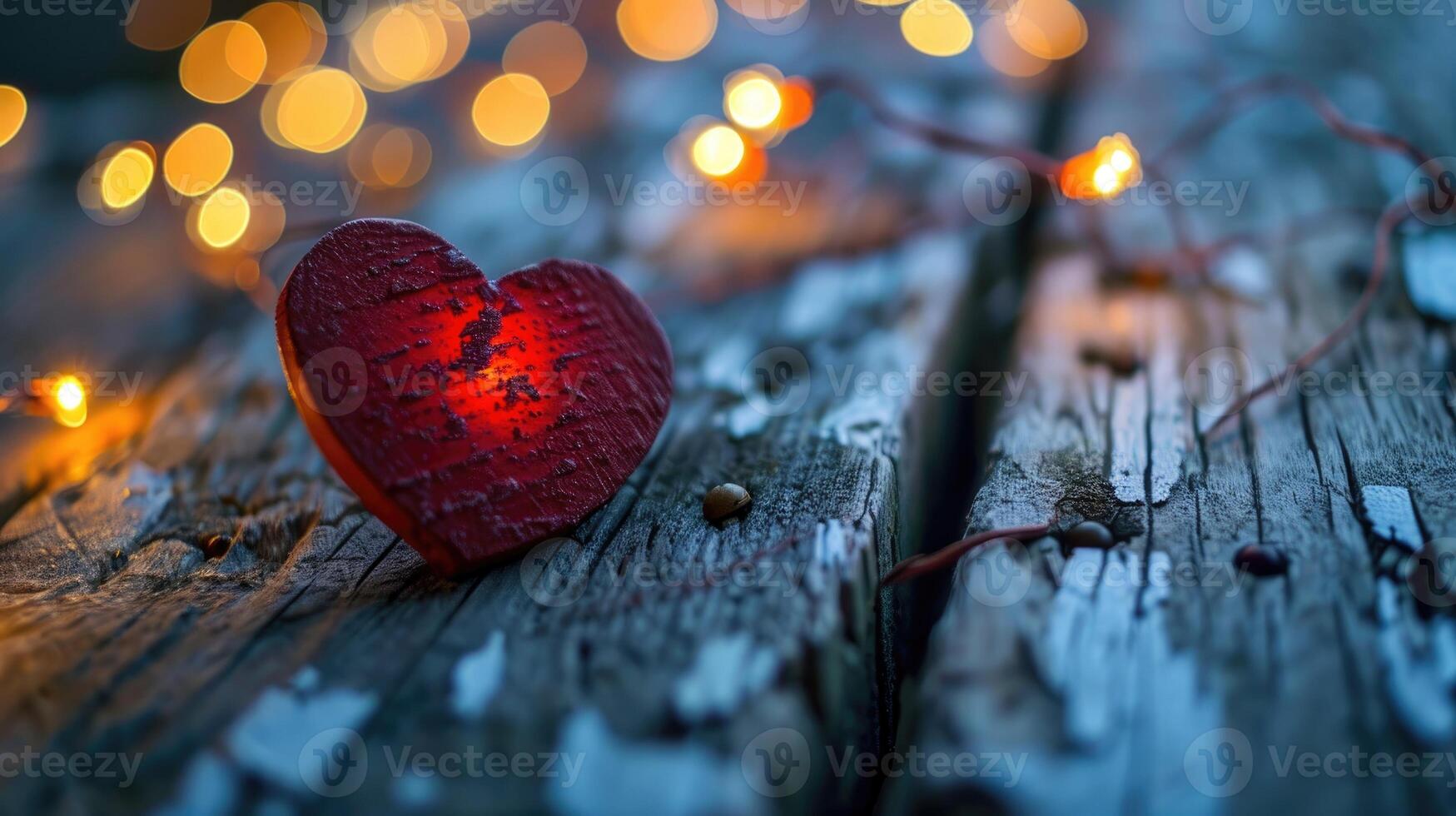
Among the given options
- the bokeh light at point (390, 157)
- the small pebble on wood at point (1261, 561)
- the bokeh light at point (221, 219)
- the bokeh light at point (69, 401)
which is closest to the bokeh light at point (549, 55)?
the bokeh light at point (390, 157)

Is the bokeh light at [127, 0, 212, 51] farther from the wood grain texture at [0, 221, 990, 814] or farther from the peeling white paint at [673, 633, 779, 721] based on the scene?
the peeling white paint at [673, 633, 779, 721]

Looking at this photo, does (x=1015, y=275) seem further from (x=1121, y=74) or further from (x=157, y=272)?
(x=157, y=272)

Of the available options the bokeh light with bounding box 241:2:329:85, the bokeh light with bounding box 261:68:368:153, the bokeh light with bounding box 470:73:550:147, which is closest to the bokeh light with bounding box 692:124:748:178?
the bokeh light with bounding box 470:73:550:147

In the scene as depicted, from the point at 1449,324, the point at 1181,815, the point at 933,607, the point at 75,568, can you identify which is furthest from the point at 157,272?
the point at 1449,324

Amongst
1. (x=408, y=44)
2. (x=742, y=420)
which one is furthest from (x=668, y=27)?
(x=742, y=420)

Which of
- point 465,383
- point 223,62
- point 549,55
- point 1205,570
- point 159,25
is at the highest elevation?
point 159,25

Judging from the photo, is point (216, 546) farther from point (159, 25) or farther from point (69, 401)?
point (159, 25)
